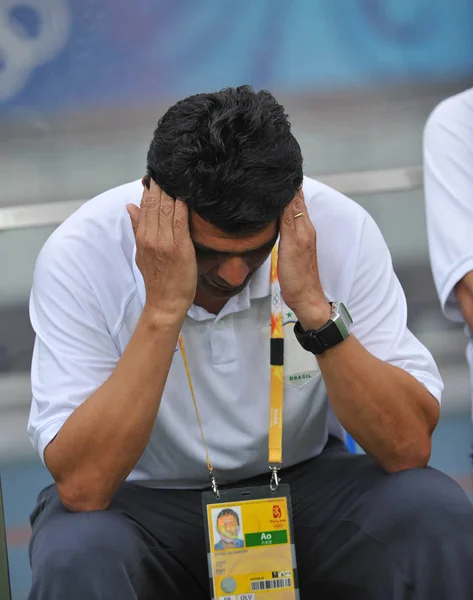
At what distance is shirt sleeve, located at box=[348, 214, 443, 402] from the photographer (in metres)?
2.01

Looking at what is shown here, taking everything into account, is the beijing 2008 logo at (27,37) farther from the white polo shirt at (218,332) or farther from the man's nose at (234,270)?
the man's nose at (234,270)

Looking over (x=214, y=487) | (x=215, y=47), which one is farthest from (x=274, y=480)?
(x=215, y=47)

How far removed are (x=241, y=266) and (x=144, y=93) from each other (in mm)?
1094

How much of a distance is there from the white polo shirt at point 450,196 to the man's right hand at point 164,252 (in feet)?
2.06

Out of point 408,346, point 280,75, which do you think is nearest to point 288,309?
point 408,346

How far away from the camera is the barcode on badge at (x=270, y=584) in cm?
189

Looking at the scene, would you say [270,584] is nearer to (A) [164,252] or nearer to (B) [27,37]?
(A) [164,252]

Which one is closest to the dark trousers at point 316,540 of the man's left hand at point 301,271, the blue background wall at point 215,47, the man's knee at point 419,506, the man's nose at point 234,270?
the man's knee at point 419,506

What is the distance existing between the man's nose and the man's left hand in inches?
3.7

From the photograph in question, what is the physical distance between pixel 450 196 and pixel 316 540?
821 mm

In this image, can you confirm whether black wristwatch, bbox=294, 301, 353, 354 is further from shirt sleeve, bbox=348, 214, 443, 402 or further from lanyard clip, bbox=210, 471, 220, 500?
lanyard clip, bbox=210, 471, 220, 500

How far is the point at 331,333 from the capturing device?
189 centimetres

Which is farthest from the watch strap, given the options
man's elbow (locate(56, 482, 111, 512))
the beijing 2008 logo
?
the beijing 2008 logo

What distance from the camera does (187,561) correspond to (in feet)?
6.61
